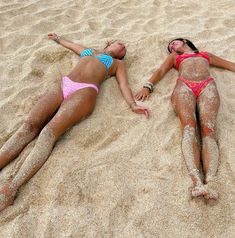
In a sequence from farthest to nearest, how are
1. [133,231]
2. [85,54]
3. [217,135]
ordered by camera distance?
[85,54] < [217,135] < [133,231]

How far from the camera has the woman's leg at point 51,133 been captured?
2926mm

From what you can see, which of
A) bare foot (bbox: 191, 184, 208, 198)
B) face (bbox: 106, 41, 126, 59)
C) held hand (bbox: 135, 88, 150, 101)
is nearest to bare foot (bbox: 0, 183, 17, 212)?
bare foot (bbox: 191, 184, 208, 198)

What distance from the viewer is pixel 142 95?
4.07 metres

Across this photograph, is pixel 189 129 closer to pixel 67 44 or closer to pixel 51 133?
pixel 51 133

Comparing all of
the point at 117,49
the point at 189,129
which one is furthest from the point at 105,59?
the point at 189,129

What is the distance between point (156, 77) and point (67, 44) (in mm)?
1556

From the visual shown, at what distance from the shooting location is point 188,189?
2918mm

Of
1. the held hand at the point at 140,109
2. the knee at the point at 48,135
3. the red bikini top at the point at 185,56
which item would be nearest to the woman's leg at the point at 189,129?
the held hand at the point at 140,109

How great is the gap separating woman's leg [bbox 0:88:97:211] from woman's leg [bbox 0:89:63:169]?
14 cm

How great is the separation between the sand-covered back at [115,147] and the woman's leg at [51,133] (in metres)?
0.08

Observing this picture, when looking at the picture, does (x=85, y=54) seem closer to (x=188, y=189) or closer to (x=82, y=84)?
(x=82, y=84)

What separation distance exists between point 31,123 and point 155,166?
4.38 ft

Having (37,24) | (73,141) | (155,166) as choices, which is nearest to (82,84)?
(73,141)

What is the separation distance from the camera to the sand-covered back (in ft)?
8.86
